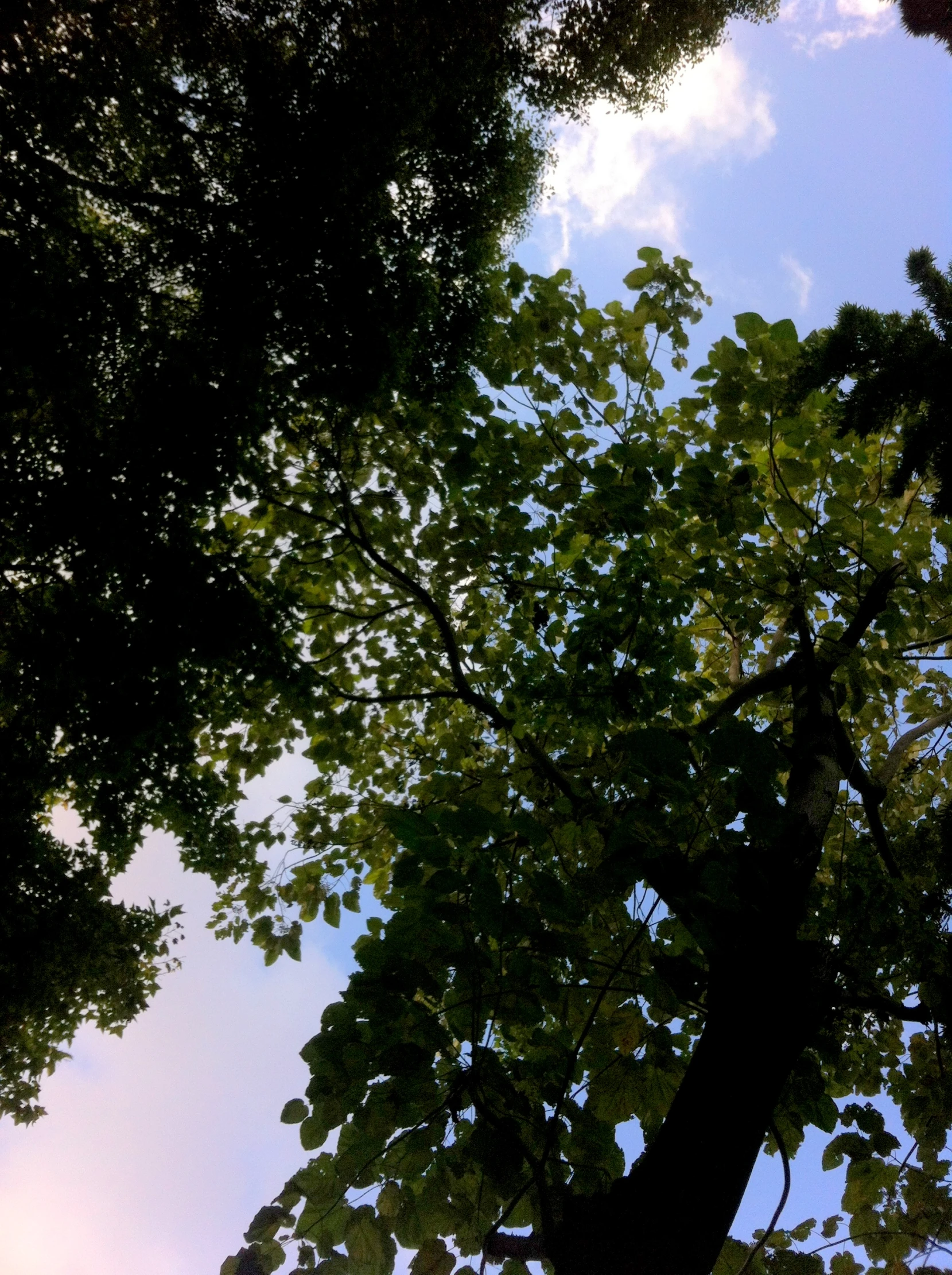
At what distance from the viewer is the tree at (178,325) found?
4426mm

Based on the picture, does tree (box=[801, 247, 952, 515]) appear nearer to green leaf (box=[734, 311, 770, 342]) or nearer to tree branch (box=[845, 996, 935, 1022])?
green leaf (box=[734, 311, 770, 342])

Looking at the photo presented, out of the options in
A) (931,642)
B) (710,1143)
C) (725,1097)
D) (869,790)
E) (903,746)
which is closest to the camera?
(710,1143)

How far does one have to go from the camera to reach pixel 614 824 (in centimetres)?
354

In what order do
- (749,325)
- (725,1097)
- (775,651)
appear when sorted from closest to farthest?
(725,1097)
(749,325)
(775,651)

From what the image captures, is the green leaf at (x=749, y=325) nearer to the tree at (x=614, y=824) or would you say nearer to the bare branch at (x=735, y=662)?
→ the tree at (x=614, y=824)

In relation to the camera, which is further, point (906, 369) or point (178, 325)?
point (178, 325)

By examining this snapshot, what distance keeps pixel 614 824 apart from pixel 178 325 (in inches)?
166

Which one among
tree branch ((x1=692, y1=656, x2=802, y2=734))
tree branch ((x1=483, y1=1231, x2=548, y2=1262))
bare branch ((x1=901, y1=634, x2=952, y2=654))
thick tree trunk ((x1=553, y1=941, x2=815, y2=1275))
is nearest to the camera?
thick tree trunk ((x1=553, y1=941, x2=815, y2=1275))

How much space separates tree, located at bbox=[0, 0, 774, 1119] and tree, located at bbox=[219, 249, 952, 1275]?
73 centimetres

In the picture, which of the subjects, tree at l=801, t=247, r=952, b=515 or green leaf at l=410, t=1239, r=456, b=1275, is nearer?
green leaf at l=410, t=1239, r=456, b=1275

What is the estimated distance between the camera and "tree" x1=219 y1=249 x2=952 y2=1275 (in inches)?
94.9

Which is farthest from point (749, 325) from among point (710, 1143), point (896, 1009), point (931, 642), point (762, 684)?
point (710, 1143)

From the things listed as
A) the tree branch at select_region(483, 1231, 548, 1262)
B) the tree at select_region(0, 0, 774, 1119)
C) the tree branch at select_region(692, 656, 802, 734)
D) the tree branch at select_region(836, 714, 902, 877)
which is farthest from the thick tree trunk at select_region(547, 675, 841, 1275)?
the tree at select_region(0, 0, 774, 1119)

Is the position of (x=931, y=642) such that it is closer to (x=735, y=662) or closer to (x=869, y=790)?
(x=735, y=662)
